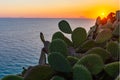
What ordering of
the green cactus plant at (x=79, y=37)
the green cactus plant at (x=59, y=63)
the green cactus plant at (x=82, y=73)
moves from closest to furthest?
the green cactus plant at (x=82, y=73) < the green cactus plant at (x=59, y=63) < the green cactus plant at (x=79, y=37)

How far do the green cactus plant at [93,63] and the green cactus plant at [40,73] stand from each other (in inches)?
7.3

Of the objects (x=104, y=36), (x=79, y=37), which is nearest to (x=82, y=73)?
(x=104, y=36)

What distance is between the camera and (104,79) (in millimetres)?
1709

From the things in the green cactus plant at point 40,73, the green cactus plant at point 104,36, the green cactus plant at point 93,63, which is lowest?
the green cactus plant at point 40,73

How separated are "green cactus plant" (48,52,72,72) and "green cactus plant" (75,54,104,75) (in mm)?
63

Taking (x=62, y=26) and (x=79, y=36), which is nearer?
(x=79, y=36)

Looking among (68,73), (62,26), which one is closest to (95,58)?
(68,73)

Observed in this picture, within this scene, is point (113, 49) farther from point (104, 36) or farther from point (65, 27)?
point (65, 27)

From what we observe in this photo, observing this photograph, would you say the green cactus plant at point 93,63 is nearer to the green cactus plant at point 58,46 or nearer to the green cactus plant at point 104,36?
the green cactus plant at point 58,46

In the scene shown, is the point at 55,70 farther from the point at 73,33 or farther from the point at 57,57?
the point at 73,33

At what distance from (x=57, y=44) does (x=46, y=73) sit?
0.24 meters

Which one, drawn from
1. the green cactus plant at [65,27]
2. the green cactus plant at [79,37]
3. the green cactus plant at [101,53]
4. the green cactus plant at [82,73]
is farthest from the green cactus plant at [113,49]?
the green cactus plant at [65,27]

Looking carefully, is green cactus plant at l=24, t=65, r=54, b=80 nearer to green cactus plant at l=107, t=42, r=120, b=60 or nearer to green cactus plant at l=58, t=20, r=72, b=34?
green cactus plant at l=107, t=42, r=120, b=60

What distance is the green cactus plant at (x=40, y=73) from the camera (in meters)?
1.73
